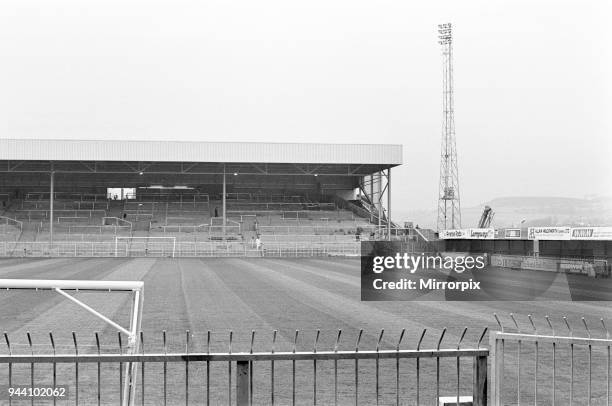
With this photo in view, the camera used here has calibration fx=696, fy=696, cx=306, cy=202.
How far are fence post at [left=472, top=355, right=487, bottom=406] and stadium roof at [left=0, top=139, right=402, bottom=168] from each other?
5132cm

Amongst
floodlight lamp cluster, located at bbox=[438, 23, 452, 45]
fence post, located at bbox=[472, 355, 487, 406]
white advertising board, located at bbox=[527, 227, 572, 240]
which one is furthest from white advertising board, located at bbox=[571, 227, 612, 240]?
floodlight lamp cluster, located at bbox=[438, 23, 452, 45]

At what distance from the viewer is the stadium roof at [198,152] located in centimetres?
5391

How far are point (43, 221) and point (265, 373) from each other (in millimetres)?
52640

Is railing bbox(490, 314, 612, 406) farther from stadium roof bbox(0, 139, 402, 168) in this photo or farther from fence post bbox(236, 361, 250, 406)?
stadium roof bbox(0, 139, 402, 168)

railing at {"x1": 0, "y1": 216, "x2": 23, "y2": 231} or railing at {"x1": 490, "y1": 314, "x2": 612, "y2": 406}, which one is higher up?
railing at {"x1": 0, "y1": 216, "x2": 23, "y2": 231}

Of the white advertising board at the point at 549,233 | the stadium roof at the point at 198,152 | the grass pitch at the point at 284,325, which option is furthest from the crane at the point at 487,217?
the grass pitch at the point at 284,325

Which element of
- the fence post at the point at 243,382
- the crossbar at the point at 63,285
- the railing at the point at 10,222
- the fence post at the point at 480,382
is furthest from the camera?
the railing at the point at 10,222

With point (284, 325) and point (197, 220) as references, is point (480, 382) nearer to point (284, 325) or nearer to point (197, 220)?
point (284, 325)

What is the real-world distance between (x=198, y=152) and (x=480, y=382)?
51.6 metres

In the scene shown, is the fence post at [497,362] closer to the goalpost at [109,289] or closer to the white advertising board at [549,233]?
the goalpost at [109,289]

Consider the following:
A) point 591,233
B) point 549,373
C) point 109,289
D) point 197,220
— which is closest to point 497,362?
point 109,289

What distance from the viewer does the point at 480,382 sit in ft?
15.8

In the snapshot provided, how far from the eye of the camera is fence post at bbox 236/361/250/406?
180 inches

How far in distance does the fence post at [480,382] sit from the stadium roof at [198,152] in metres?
51.3
